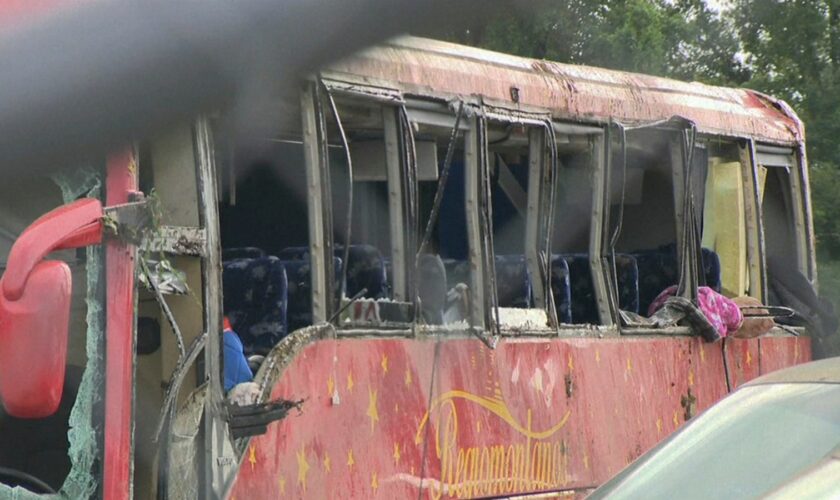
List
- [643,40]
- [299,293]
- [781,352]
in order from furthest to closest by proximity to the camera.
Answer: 1. [643,40]
2. [781,352]
3. [299,293]

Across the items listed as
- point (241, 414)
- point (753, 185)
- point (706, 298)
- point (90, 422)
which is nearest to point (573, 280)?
point (706, 298)

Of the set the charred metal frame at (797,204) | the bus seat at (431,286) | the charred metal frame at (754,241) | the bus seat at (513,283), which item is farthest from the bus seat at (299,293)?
the charred metal frame at (797,204)

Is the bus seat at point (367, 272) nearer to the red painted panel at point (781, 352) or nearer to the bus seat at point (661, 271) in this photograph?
the bus seat at point (661, 271)

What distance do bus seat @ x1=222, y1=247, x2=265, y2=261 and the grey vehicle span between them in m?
3.35

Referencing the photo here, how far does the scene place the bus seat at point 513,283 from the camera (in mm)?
6629

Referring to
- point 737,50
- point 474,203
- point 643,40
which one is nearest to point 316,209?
point 474,203

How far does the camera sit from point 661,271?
311 inches

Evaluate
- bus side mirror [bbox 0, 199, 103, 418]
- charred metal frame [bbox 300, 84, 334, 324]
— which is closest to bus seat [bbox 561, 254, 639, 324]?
charred metal frame [bbox 300, 84, 334, 324]

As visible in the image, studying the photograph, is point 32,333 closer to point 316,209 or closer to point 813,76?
point 316,209

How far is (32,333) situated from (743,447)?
65.3 inches

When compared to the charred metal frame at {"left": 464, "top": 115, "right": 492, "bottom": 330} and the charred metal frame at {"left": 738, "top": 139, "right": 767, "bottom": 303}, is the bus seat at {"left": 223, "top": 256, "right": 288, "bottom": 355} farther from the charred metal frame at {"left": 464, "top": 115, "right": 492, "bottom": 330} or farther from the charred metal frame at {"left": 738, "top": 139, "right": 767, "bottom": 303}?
the charred metal frame at {"left": 738, "top": 139, "right": 767, "bottom": 303}

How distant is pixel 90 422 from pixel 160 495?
475 millimetres

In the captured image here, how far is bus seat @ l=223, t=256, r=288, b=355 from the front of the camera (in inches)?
220

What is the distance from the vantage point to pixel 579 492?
22.1ft
